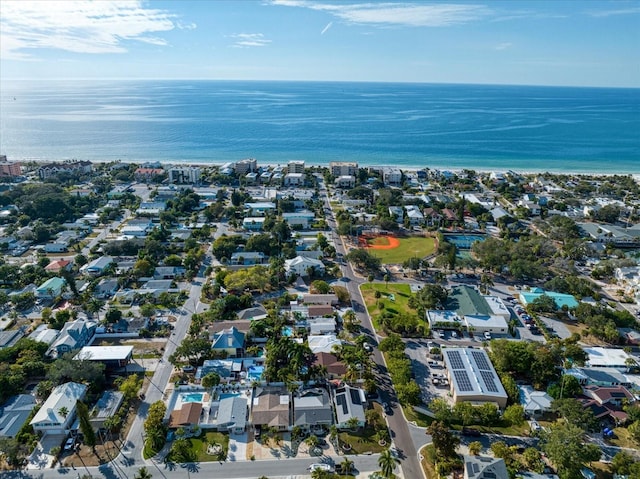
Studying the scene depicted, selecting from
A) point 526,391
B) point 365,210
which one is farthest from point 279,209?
point 526,391

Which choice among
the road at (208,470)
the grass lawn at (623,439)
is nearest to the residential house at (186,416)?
the road at (208,470)

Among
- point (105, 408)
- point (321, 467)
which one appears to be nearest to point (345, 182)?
point (105, 408)

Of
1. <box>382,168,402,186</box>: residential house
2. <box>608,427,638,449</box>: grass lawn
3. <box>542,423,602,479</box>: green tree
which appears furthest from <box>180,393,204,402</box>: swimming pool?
<box>382,168,402,186</box>: residential house

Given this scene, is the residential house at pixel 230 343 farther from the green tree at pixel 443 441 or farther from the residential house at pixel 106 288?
the residential house at pixel 106 288

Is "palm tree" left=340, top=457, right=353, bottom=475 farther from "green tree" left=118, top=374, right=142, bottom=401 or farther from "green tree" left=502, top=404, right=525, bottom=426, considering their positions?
"green tree" left=118, top=374, right=142, bottom=401

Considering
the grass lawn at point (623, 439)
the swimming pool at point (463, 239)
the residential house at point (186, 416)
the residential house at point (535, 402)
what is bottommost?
the residential house at point (186, 416)

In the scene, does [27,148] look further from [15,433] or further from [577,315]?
[577,315]

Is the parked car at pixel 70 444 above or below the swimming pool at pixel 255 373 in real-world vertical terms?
below
